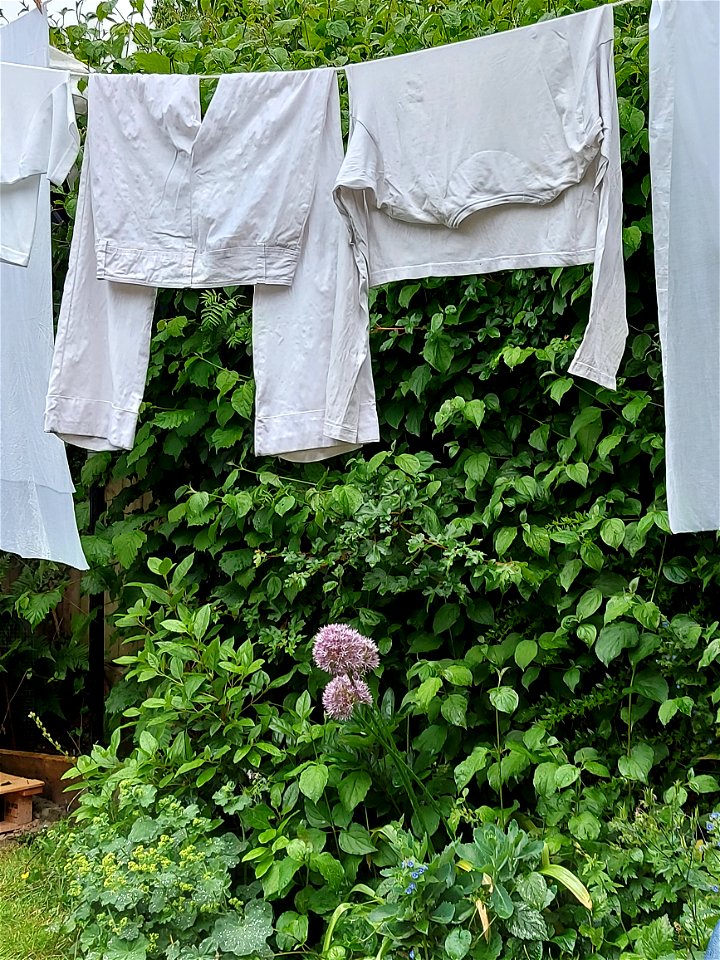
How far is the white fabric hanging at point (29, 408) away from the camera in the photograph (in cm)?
188

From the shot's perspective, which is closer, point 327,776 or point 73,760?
point 327,776

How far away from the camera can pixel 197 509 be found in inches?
91.2

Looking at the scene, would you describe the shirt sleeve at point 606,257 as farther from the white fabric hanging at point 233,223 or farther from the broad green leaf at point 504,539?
the broad green leaf at point 504,539

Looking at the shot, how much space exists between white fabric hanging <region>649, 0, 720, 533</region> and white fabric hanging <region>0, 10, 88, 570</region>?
122 cm

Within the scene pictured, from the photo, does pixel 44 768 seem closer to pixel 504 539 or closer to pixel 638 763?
pixel 504 539

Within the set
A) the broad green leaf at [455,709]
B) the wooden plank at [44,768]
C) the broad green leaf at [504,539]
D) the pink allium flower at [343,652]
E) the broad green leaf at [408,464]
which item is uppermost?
the broad green leaf at [408,464]

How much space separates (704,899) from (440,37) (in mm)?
1970

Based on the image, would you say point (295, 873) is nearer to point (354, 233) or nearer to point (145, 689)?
point (145, 689)

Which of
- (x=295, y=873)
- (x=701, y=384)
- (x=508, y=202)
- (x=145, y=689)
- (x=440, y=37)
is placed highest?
(x=440, y=37)

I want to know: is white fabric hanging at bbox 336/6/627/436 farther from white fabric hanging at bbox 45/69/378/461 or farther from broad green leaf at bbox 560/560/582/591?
broad green leaf at bbox 560/560/582/591

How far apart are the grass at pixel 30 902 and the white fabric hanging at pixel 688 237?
66.9 inches

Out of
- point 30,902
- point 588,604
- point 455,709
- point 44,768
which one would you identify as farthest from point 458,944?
point 44,768

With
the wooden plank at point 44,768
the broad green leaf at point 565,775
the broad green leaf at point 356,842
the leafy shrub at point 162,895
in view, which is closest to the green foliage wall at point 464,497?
the broad green leaf at point 565,775

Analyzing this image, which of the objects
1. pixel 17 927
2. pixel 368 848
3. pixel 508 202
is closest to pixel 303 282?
pixel 508 202
